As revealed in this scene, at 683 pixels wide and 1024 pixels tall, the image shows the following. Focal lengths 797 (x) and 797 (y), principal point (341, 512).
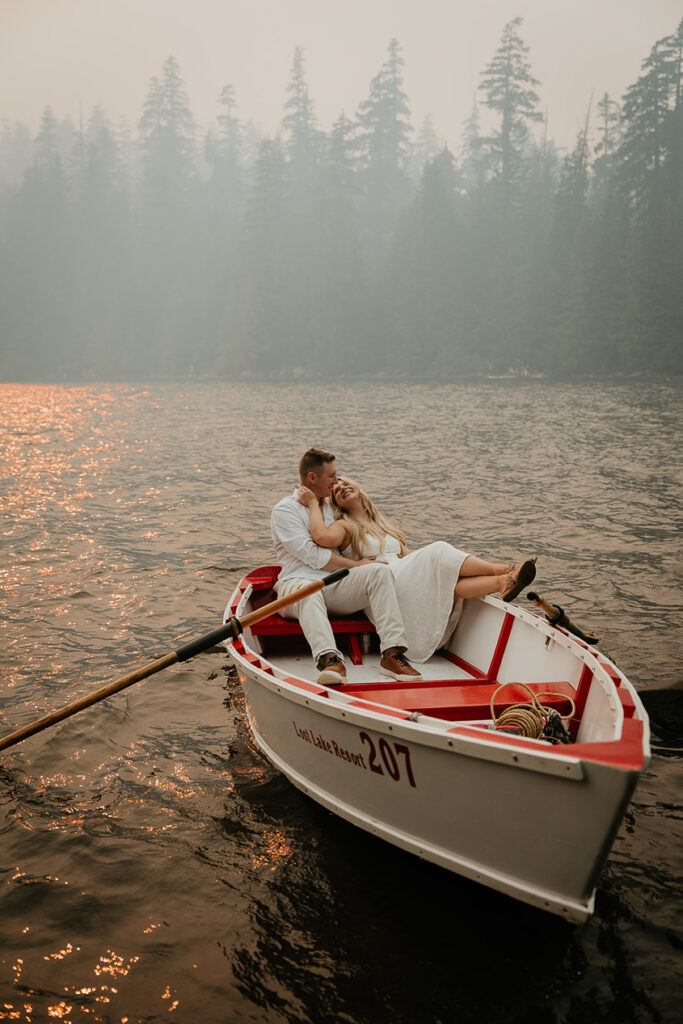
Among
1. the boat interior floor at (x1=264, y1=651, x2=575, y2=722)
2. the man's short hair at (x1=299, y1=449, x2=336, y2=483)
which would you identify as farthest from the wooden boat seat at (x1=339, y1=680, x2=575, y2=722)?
the man's short hair at (x1=299, y1=449, x2=336, y2=483)

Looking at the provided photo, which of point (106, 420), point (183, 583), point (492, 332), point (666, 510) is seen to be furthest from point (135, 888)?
point (492, 332)

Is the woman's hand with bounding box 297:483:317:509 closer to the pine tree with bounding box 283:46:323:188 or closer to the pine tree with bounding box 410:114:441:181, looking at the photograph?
the pine tree with bounding box 283:46:323:188

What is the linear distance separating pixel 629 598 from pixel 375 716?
628 cm

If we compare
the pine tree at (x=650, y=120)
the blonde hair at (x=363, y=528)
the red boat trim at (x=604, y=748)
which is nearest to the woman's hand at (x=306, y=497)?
the blonde hair at (x=363, y=528)

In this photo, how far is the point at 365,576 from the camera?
5.79 m

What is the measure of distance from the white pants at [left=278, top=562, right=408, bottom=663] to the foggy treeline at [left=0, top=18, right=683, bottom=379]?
5099 centimetres

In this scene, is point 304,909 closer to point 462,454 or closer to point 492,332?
point 462,454

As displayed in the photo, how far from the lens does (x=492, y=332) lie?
6316 cm

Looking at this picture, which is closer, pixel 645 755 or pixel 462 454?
pixel 645 755

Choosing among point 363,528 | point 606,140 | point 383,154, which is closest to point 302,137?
point 383,154

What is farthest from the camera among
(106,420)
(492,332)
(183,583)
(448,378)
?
(492,332)

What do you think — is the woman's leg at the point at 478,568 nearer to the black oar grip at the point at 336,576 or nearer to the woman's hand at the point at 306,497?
the black oar grip at the point at 336,576

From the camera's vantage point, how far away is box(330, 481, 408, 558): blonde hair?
641cm

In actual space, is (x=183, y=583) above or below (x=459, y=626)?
below
